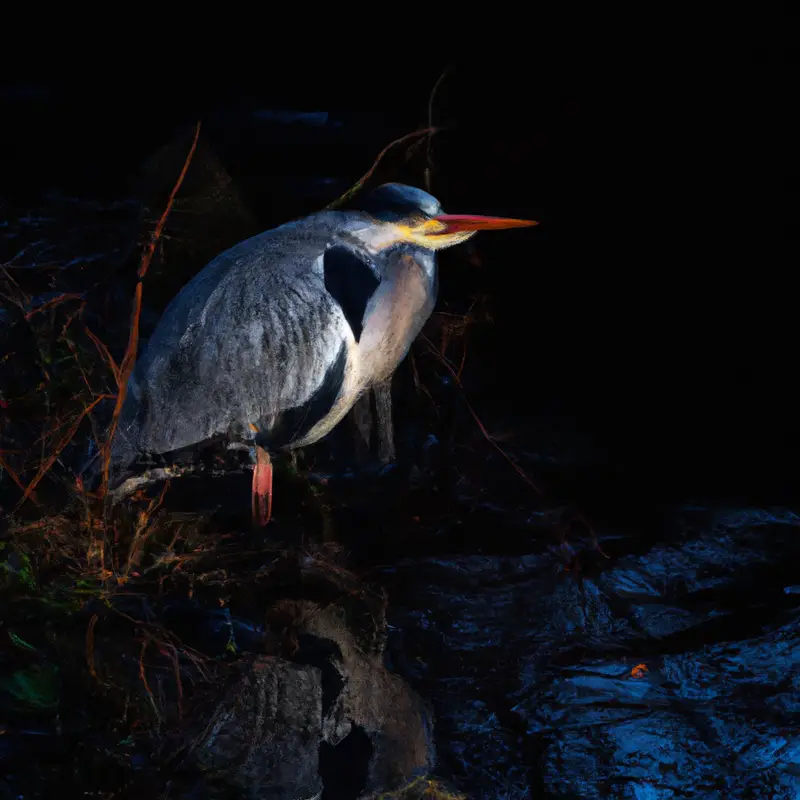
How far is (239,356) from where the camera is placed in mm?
1562

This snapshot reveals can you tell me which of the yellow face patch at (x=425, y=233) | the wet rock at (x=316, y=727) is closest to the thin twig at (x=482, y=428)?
the yellow face patch at (x=425, y=233)

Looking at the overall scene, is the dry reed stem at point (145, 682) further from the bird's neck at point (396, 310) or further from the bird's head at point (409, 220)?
the bird's head at point (409, 220)

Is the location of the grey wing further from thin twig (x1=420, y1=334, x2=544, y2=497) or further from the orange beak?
thin twig (x1=420, y1=334, x2=544, y2=497)

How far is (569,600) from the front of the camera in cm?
160

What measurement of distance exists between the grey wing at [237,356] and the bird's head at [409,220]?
0.15 metres

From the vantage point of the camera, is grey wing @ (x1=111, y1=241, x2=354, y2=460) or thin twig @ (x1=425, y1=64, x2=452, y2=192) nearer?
grey wing @ (x1=111, y1=241, x2=354, y2=460)

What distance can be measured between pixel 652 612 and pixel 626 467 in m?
0.61

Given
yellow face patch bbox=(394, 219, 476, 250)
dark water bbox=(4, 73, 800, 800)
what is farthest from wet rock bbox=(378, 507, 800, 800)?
yellow face patch bbox=(394, 219, 476, 250)

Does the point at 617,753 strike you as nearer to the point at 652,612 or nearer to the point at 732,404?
the point at 652,612

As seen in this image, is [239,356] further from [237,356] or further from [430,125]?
[430,125]

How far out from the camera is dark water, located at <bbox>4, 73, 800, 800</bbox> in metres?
1.26

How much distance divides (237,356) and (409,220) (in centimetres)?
42

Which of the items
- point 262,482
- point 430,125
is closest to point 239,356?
point 262,482

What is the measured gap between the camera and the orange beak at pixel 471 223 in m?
1.64
